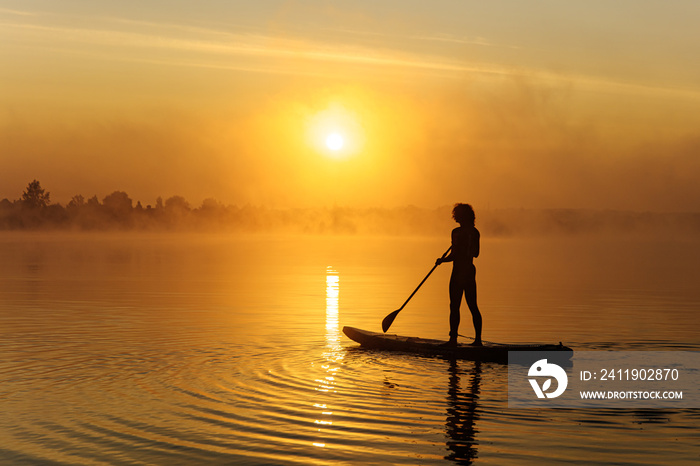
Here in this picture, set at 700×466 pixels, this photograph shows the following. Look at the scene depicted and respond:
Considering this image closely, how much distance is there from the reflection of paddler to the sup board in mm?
1379

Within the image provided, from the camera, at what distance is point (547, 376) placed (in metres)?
13.9

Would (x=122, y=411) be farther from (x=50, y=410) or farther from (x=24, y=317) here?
(x=24, y=317)

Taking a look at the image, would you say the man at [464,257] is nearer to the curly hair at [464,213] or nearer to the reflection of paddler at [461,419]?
the curly hair at [464,213]

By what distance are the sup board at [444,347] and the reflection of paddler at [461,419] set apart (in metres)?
1.38

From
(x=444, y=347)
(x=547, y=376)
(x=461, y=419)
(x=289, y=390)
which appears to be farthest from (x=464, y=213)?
(x=461, y=419)

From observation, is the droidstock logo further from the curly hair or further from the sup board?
the curly hair

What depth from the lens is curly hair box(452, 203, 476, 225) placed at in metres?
16.9

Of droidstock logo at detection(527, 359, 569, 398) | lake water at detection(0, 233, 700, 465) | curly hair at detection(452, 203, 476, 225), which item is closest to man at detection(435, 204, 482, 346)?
curly hair at detection(452, 203, 476, 225)

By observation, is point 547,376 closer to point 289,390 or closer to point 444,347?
point 444,347

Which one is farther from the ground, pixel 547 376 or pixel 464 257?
pixel 464 257

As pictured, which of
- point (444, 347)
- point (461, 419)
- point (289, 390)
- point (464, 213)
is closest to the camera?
point (461, 419)

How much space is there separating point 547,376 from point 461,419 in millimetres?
3385

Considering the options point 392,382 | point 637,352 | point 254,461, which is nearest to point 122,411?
point 254,461

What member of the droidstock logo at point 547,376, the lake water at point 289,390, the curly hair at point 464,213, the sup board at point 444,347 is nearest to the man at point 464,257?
the curly hair at point 464,213
